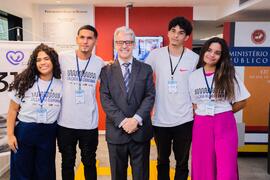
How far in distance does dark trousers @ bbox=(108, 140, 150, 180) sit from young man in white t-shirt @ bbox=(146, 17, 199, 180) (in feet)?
0.72

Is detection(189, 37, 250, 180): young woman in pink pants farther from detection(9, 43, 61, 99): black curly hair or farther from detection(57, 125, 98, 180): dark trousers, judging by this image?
detection(9, 43, 61, 99): black curly hair

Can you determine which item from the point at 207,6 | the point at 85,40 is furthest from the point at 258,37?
the point at 85,40

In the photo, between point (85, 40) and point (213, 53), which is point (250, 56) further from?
point (85, 40)

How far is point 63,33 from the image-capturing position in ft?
18.7

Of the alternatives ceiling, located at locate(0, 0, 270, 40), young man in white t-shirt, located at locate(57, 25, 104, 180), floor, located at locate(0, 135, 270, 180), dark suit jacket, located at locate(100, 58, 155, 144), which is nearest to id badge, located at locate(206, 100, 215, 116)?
dark suit jacket, located at locate(100, 58, 155, 144)

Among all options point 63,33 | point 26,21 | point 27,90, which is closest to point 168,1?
point 63,33

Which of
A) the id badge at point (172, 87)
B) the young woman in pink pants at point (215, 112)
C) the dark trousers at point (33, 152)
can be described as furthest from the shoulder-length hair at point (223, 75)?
the dark trousers at point (33, 152)

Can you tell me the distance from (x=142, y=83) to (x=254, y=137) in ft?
9.35

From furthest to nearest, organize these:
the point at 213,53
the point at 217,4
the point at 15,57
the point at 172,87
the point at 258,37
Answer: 1. the point at 217,4
2. the point at 258,37
3. the point at 15,57
4. the point at 172,87
5. the point at 213,53

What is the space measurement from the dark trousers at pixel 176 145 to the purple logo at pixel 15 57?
62.2 inches

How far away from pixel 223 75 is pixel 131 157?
3.05ft

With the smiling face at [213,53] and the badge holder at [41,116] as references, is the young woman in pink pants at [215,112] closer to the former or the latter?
the smiling face at [213,53]

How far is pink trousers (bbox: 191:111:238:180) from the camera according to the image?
7.22 feet

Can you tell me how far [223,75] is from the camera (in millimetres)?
2229
